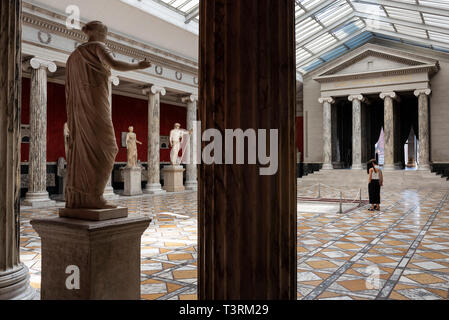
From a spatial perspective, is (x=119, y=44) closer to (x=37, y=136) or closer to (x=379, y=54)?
(x=37, y=136)

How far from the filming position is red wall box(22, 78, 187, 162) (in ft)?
44.8

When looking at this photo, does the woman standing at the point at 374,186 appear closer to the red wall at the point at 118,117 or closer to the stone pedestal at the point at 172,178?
the stone pedestal at the point at 172,178

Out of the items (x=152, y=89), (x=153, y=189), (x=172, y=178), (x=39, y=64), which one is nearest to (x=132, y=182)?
(x=153, y=189)

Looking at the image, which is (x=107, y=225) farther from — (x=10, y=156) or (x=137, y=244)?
(x=10, y=156)

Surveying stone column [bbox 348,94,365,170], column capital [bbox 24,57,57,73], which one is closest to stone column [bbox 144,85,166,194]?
column capital [bbox 24,57,57,73]

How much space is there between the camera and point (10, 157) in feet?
9.12

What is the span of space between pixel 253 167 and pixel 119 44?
1221 centimetres

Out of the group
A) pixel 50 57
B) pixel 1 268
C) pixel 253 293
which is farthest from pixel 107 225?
pixel 50 57

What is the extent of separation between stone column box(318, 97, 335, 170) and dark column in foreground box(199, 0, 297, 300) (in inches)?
826

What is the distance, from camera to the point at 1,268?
2.70m

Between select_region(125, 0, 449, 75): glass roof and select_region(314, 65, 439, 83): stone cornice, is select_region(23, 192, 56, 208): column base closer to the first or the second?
select_region(125, 0, 449, 75): glass roof

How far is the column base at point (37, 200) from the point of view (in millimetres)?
10039
